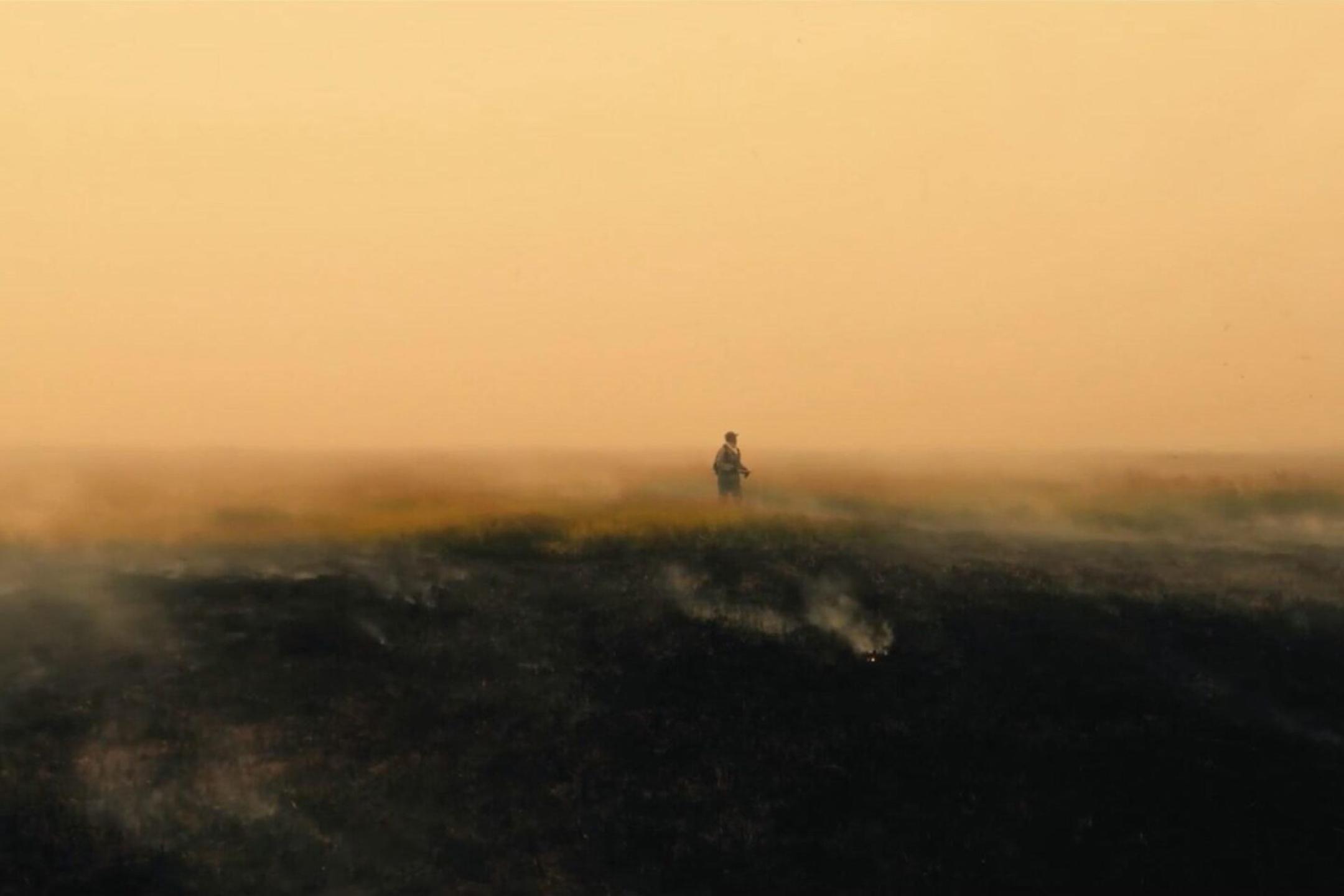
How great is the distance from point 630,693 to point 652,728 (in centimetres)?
87

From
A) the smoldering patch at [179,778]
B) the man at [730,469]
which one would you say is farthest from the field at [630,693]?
the man at [730,469]

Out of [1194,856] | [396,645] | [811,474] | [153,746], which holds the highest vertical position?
[811,474]

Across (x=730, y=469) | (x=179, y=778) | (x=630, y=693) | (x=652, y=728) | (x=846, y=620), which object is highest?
(x=730, y=469)

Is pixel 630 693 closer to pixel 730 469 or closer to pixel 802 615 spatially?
pixel 802 615

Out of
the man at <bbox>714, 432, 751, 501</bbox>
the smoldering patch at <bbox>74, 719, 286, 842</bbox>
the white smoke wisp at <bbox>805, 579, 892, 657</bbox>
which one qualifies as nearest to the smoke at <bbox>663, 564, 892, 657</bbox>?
the white smoke wisp at <bbox>805, 579, 892, 657</bbox>

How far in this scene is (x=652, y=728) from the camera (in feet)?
50.1

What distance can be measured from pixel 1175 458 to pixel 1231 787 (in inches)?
502

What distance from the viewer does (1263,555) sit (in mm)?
19844

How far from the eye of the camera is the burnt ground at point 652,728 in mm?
13422

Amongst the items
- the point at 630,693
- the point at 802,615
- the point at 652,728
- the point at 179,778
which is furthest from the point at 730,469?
the point at 179,778

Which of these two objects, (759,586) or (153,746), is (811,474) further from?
(153,746)

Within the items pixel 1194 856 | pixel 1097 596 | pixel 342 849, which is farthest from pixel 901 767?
pixel 342 849

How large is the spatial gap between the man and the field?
97 centimetres

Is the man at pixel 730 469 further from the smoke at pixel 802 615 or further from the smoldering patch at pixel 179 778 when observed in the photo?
the smoldering patch at pixel 179 778
